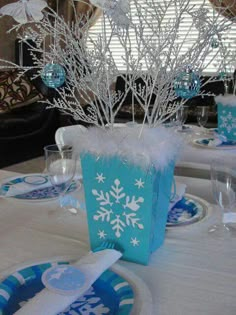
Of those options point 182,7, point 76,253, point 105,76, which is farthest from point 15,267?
point 182,7

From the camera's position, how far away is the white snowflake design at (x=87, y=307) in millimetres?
632

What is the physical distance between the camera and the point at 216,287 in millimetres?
708

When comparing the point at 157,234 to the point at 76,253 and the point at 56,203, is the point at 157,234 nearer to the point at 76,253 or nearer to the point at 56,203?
the point at 76,253

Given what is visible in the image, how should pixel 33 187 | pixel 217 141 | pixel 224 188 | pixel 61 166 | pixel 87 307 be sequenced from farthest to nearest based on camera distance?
1. pixel 217 141
2. pixel 33 187
3. pixel 61 166
4. pixel 224 188
5. pixel 87 307

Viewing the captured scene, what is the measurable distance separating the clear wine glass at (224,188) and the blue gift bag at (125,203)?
→ 16cm

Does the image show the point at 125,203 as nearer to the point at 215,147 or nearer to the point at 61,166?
the point at 61,166

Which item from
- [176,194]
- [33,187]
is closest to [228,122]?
[176,194]

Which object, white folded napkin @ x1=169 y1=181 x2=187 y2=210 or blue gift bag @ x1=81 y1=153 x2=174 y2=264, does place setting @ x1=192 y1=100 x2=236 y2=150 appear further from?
blue gift bag @ x1=81 y1=153 x2=174 y2=264

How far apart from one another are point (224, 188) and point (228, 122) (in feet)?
3.85

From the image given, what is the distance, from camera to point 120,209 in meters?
0.81

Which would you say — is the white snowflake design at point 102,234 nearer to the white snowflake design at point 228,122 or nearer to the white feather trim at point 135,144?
the white feather trim at point 135,144

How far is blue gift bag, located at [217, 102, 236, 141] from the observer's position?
2025mm

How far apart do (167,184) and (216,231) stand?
0.18 m

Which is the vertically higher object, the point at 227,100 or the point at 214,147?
the point at 227,100
